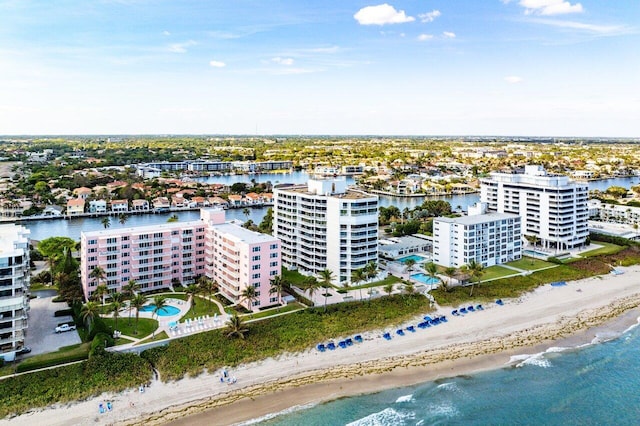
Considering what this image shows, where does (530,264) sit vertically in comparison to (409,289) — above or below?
below

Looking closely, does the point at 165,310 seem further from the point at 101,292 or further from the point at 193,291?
the point at 101,292

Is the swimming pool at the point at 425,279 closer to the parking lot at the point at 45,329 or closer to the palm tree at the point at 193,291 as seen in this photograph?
the palm tree at the point at 193,291

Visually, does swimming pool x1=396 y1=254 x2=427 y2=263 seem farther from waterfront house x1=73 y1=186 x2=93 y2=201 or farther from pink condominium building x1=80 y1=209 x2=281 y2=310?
waterfront house x1=73 y1=186 x2=93 y2=201

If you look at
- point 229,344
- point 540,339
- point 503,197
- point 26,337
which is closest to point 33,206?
point 26,337

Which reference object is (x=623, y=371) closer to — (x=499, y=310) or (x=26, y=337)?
(x=499, y=310)

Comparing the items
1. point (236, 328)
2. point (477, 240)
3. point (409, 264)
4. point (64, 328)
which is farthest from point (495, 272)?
point (64, 328)

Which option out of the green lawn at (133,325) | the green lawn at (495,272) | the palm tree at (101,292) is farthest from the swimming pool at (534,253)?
the palm tree at (101,292)
